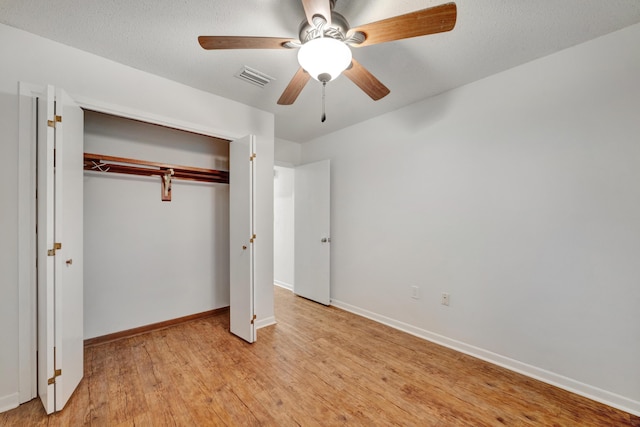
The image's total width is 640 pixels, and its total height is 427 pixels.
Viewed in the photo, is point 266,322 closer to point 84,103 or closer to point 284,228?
point 284,228

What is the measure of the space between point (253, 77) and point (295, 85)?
0.81 metres

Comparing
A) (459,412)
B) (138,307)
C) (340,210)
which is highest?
(340,210)

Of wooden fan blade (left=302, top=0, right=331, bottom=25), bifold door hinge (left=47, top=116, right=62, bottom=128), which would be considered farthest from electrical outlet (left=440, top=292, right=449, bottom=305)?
bifold door hinge (left=47, top=116, right=62, bottom=128)

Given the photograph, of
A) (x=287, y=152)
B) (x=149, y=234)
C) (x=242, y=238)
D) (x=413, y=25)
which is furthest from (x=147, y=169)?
(x=413, y=25)

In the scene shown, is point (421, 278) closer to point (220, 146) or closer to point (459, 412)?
point (459, 412)

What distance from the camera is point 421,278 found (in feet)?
9.09

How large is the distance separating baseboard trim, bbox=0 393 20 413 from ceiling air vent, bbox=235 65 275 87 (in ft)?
9.46

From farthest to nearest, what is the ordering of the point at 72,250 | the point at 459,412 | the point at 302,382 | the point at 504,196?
the point at 504,196
the point at 302,382
the point at 72,250
the point at 459,412

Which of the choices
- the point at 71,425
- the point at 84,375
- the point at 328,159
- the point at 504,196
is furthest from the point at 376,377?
the point at 328,159

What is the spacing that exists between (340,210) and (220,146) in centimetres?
184

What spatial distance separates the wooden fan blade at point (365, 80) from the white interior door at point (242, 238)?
132 cm

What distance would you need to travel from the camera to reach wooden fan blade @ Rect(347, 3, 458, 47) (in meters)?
1.14

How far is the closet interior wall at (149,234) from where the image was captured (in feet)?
8.39

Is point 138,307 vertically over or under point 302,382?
over
